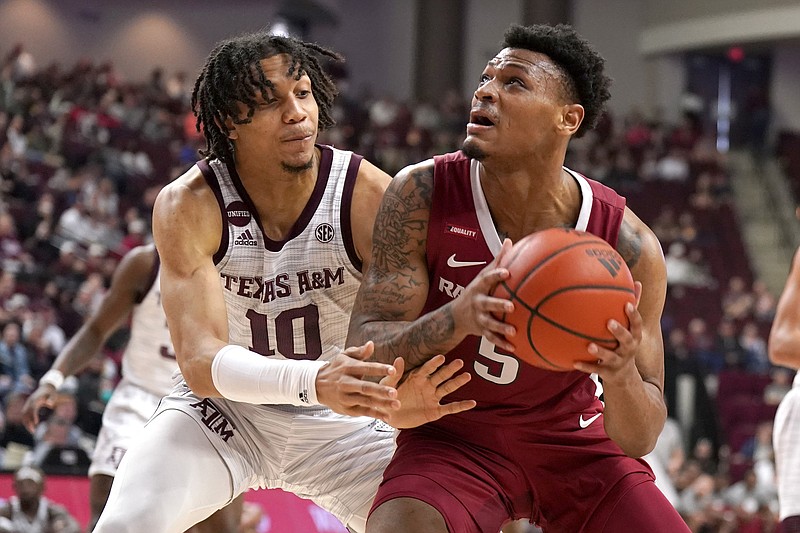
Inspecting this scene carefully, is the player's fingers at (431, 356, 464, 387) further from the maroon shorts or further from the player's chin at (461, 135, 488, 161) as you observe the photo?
the player's chin at (461, 135, 488, 161)

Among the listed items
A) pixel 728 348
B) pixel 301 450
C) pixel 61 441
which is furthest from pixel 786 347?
pixel 728 348

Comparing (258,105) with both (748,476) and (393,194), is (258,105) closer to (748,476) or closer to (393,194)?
(393,194)

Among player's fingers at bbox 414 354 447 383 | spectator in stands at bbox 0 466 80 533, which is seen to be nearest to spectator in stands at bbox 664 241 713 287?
spectator in stands at bbox 0 466 80 533

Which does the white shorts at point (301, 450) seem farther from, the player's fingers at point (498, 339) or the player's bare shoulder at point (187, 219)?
the player's fingers at point (498, 339)

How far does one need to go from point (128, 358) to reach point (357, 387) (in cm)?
285

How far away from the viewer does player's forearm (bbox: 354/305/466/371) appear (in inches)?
129

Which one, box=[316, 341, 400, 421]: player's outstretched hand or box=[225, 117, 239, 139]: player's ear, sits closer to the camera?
box=[316, 341, 400, 421]: player's outstretched hand

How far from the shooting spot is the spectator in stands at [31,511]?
686 cm

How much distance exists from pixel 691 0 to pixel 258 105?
1870 centimetres

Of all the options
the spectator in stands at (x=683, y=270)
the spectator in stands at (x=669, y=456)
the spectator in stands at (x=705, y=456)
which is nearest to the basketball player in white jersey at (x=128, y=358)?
the spectator in stands at (x=669, y=456)

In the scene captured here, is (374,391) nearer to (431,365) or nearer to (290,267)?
(431,365)

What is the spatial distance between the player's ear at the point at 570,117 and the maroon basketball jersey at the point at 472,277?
22 cm

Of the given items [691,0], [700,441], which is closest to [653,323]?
[700,441]

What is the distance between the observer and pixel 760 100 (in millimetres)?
21922
